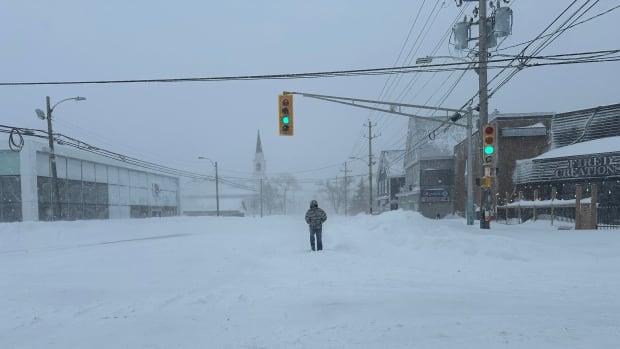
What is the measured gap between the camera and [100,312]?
22.5 ft

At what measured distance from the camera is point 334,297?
742cm

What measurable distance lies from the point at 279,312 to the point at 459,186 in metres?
38.6

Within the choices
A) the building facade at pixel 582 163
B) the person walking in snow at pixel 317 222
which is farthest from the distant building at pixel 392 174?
the person walking in snow at pixel 317 222

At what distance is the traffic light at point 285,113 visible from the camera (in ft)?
54.4

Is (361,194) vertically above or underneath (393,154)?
A: underneath

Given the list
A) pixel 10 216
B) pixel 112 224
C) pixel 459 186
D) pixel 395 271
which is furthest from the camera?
pixel 459 186

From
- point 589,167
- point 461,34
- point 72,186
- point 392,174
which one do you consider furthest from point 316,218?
point 392,174

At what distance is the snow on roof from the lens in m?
24.2

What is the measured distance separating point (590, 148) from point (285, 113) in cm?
1876

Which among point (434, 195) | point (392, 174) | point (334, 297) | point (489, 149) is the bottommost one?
Result: point (434, 195)

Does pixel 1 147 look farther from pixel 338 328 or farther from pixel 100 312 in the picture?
pixel 338 328

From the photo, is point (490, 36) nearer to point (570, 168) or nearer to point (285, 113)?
point (285, 113)

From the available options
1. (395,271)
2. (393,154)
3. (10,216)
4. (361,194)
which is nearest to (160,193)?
(10,216)

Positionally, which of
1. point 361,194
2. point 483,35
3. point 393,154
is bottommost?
point 361,194
